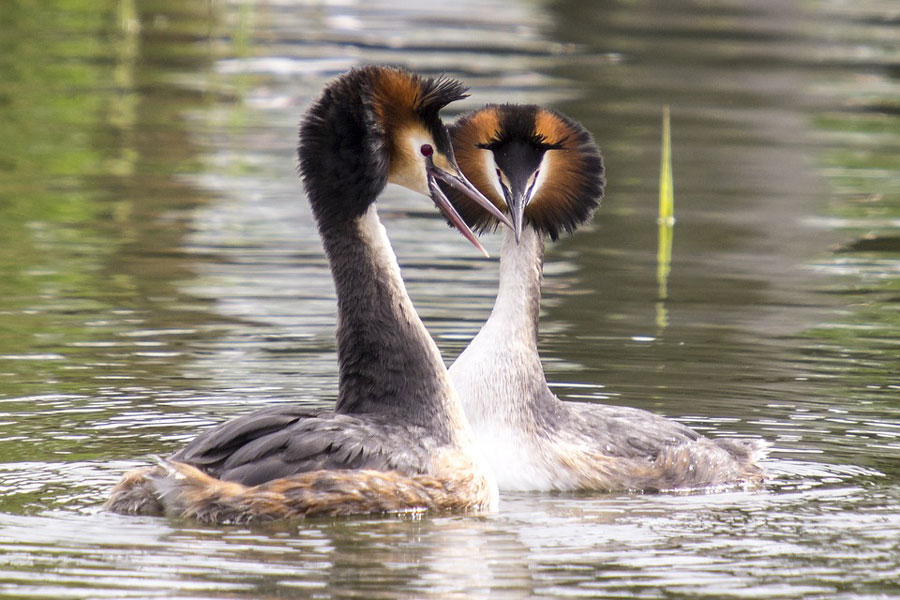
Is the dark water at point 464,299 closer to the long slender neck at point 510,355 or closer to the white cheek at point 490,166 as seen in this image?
the long slender neck at point 510,355

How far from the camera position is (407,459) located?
7.81 meters

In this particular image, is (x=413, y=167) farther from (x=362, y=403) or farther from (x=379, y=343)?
(x=362, y=403)

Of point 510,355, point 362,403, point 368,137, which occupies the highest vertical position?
point 368,137

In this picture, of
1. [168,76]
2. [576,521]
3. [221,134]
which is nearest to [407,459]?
[576,521]

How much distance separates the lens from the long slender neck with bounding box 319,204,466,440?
8.08 m

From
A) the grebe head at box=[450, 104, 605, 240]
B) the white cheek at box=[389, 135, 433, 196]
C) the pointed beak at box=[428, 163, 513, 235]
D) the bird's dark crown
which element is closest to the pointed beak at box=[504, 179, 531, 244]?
the grebe head at box=[450, 104, 605, 240]

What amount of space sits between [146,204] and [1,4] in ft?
54.4

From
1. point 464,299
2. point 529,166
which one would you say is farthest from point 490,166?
point 464,299

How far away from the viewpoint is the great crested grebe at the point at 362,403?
7.54m

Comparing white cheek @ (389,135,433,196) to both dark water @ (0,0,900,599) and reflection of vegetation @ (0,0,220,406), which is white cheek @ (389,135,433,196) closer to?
dark water @ (0,0,900,599)

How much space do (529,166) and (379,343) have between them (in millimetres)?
1640

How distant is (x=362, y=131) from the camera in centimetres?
804

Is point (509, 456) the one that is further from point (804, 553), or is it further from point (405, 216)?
point (405, 216)

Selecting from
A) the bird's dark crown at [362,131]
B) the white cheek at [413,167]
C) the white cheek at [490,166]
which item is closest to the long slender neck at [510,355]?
the white cheek at [490,166]
